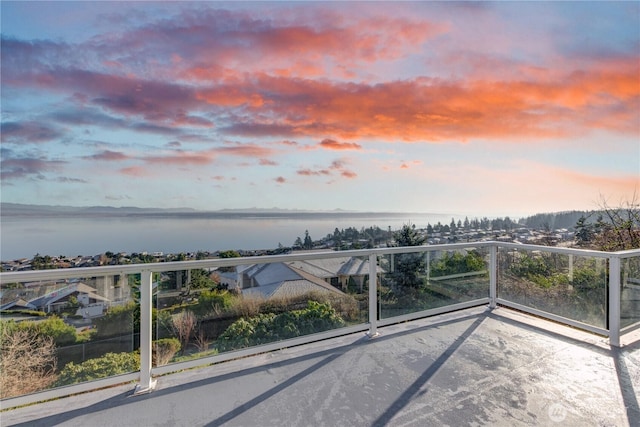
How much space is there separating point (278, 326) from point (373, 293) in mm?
1208

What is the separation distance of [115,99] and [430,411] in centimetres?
985

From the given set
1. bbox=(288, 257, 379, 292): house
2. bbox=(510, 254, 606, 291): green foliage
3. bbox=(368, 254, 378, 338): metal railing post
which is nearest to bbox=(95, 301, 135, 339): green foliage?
bbox=(288, 257, 379, 292): house

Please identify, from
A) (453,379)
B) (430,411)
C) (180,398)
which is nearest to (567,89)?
(453,379)

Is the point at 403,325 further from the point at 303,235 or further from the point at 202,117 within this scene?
the point at 202,117

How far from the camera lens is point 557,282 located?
3963mm

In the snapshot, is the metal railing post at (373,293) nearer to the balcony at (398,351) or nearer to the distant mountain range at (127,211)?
the balcony at (398,351)

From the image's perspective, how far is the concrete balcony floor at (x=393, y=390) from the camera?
2.09m

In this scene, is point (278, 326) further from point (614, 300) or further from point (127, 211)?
point (127, 211)

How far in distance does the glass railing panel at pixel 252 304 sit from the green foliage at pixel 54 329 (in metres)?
0.56

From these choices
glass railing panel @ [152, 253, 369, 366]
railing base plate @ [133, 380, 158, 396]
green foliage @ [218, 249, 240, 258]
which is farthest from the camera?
green foliage @ [218, 249, 240, 258]

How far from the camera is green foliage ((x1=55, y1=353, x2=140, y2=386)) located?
2.31 metres

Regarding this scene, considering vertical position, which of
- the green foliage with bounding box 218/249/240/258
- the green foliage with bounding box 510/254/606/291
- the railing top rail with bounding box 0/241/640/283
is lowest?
the green foliage with bounding box 510/254/606/291

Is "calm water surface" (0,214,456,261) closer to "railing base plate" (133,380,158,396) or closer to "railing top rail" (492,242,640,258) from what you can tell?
"railing top rail" (492,242,640,258)

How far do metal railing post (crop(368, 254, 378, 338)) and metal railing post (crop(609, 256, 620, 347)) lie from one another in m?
2.48
